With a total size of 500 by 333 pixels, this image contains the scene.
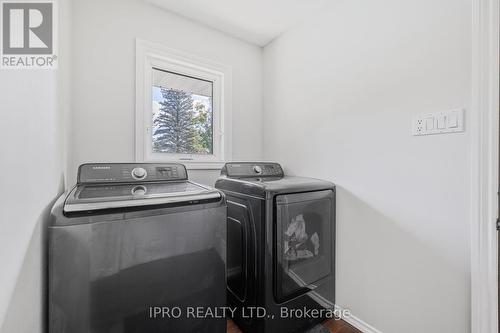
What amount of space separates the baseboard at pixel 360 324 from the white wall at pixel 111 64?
5.27 feet

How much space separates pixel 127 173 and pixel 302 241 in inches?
50.8

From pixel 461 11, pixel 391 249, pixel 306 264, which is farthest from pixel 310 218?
pixel 461 11

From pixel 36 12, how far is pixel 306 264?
209 centimetres

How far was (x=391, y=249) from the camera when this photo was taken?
4.85 ft

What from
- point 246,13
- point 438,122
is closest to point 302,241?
point 438,122

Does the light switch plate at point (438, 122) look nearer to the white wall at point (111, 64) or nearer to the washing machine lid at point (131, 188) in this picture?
the washing machine lid at point (131, 188)

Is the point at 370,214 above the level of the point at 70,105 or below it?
below

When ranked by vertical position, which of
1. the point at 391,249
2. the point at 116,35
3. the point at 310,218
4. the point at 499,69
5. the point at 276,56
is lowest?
the point at 391,249

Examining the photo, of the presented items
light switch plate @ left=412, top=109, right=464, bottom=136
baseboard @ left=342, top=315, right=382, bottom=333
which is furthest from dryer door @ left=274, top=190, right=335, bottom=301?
light switch plate @ left=412, top=109, right=464, bottom=136

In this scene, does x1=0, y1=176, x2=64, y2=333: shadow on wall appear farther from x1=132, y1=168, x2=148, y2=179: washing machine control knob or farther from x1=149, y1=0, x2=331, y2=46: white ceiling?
x1=149, y1=0, x2=331, y2=46: white ceiling

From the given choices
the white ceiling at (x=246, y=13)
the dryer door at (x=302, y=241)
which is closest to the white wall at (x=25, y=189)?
the dryer door at (x=302, y=241)

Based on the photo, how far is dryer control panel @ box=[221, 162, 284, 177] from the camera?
197 centimetres

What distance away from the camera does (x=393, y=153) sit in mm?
1454

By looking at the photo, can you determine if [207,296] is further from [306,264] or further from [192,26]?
[192,26]
